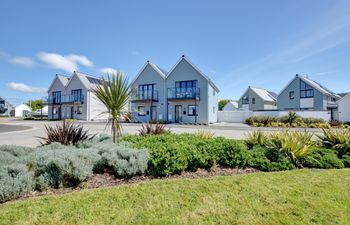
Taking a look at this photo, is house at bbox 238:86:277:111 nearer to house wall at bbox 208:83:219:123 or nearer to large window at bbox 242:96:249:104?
large window at bbox 242:96:249:104

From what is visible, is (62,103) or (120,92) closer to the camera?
(120,92)

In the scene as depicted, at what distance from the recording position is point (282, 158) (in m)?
5.70

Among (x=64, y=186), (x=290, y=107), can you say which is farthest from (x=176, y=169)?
(x=290, y=107)

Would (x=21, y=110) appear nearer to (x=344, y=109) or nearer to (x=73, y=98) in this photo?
(x=73, y=98)

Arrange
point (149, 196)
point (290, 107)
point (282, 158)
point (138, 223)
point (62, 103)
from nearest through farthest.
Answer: point (138, 223), point (149, 196), point (282, 158), point (290, 107), point (62, 103)

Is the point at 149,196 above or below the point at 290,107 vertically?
below

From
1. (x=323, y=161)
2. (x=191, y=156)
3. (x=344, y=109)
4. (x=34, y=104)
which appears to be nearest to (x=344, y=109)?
(x=344, y=109)

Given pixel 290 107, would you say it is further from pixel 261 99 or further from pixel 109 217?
pixel 109 217

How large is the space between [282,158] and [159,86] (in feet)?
85.7

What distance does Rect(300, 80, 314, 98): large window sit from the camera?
3231cm

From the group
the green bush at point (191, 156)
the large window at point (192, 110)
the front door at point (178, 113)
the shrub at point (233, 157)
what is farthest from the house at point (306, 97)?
the green bush at point (191, 156)

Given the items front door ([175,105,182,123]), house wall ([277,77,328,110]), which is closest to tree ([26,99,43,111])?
front door ([175,105,182,123])

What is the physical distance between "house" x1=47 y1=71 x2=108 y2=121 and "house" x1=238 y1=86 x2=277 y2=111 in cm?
3199

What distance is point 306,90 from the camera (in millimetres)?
32969
